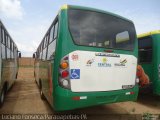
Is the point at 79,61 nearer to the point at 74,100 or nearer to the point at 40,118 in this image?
the point at 74,100

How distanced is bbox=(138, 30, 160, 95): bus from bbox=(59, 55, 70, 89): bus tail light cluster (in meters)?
4.01

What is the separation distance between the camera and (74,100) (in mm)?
4180

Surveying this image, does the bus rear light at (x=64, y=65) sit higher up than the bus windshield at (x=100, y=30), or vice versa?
the bus windshield at (x=100, y=30)

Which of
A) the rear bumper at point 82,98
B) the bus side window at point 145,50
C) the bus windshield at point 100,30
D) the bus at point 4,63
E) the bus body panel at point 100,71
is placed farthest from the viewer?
the bus side window at point 145,50

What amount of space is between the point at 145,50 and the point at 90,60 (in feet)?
12.9

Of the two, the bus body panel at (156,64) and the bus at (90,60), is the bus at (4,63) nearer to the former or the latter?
the bus at (90,60)

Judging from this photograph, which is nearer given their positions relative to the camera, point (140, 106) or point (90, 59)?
point (90, 59)

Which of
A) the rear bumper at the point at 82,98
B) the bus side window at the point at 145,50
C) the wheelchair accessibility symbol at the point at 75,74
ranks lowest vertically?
the rear bumper at the point at 82,98

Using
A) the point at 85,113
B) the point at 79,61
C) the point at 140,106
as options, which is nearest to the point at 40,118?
the point at 85,113

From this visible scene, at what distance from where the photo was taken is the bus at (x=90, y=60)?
4168 millimetres

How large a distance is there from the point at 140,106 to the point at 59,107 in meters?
3.98

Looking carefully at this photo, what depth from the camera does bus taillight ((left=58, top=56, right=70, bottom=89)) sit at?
4.12 meters

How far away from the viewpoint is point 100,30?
4727mm

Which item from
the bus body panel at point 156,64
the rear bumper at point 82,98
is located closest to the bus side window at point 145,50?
the bus body panel at point 156,64
